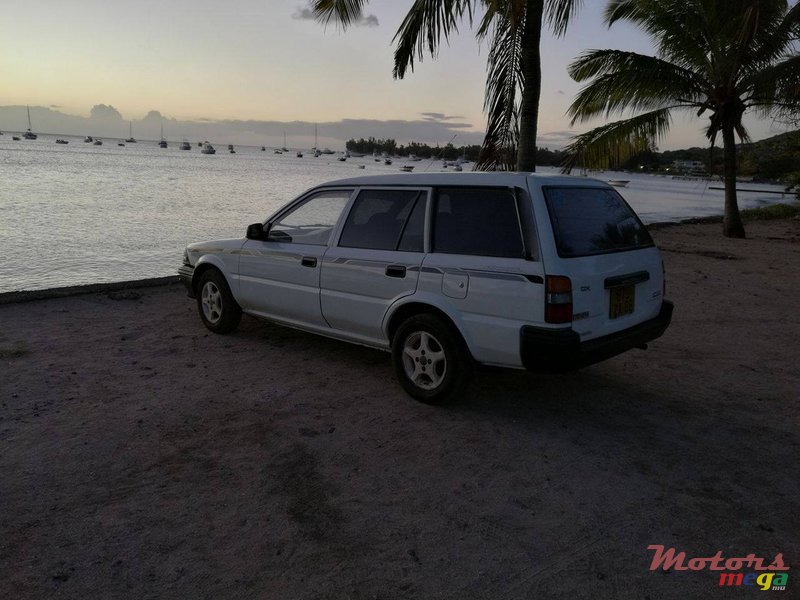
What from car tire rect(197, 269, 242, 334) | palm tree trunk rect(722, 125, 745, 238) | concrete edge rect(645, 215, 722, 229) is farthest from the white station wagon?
concrete edge rect(645, 215, 722, 229)

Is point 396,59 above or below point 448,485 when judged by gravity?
above

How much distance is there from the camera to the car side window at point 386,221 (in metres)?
4.87

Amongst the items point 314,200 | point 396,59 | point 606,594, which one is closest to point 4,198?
point 396,59

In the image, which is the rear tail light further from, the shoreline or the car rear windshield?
the shoreline

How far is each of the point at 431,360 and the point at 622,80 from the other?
44.1 feet

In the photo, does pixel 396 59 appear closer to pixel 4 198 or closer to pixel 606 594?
pixel 606 594

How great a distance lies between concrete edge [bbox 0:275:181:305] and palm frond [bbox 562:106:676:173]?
10031 mm

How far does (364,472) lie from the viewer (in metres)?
3.75

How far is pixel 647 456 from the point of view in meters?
4.06

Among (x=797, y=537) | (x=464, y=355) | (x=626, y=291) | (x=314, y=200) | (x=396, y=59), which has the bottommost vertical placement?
(x=797, y=537)

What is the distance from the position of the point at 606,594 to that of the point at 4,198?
34320 millimetres

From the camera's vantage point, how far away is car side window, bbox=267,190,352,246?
5570 mm

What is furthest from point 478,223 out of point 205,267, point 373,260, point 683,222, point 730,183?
point 683,222

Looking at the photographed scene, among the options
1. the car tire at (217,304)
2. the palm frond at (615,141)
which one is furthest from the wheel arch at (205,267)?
the palm frond at (615,141)
